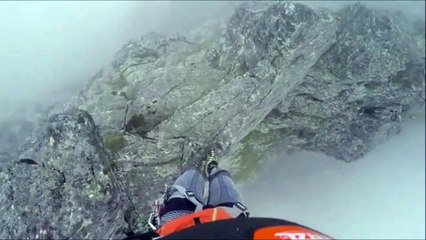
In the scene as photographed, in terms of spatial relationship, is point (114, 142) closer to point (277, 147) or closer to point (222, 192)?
point (222, 192)

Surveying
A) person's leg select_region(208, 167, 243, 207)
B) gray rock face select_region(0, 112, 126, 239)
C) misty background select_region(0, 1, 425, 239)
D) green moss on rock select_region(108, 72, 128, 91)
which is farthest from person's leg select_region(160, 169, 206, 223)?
misty background select_region(0, 1, 425, 239)

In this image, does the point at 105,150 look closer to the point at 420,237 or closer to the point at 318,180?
the point at 318,180

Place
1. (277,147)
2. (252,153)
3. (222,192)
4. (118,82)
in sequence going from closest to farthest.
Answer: (222,192) → (118,82) → (252,153) → (277,147)

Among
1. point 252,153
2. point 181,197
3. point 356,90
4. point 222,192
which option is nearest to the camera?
point 181,197

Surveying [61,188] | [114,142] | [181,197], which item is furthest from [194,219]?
[114,142]

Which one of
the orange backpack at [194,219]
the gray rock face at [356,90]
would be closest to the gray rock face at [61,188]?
the orange backpack at [194,219]

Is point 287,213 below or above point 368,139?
below

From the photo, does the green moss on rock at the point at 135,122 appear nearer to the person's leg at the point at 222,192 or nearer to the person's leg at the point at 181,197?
the person's leg at the point at 181,197

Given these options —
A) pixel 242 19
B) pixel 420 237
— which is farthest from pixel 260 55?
pixel 420 237
